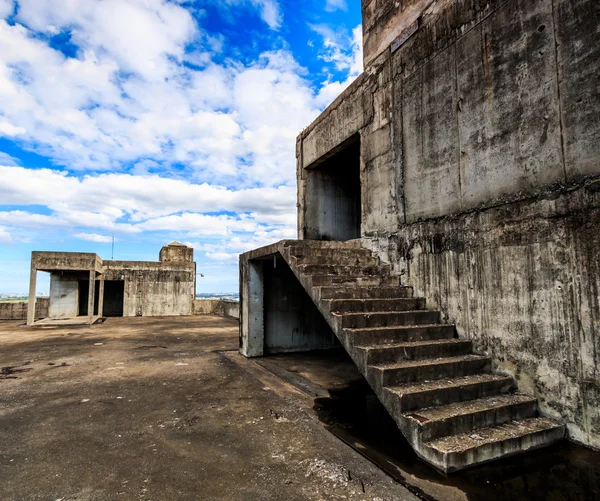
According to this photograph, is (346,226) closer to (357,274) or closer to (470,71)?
(357,274)

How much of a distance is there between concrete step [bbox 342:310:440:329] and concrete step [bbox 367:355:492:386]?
65 cm

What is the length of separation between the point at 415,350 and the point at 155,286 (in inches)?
759

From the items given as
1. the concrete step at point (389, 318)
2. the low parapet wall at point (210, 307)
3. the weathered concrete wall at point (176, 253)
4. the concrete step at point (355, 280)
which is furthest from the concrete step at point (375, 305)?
the weathered concrete wall at point (176, 253)

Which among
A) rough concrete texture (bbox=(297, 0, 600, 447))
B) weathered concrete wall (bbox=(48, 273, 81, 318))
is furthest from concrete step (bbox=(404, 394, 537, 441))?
weathered concrete wall (bbox=(48, 273, 81, 318))

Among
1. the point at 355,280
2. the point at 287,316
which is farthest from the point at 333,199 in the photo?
the point at 355,280

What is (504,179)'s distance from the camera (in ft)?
13.8

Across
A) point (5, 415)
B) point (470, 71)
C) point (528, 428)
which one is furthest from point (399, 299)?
point (5, 415)

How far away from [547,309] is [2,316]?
2341cm

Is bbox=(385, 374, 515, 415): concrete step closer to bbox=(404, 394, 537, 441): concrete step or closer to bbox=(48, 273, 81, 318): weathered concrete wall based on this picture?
bbox=(404, 394, 537, 441): concrete step

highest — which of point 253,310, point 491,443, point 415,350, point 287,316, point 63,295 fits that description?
point 63,295

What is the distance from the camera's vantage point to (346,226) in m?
9.17

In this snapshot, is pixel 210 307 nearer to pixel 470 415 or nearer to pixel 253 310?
pixel 253 310

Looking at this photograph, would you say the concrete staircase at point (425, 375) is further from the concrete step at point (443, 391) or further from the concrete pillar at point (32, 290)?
the concrete pillar at point (32, 290)

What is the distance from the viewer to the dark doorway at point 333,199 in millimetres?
8805
